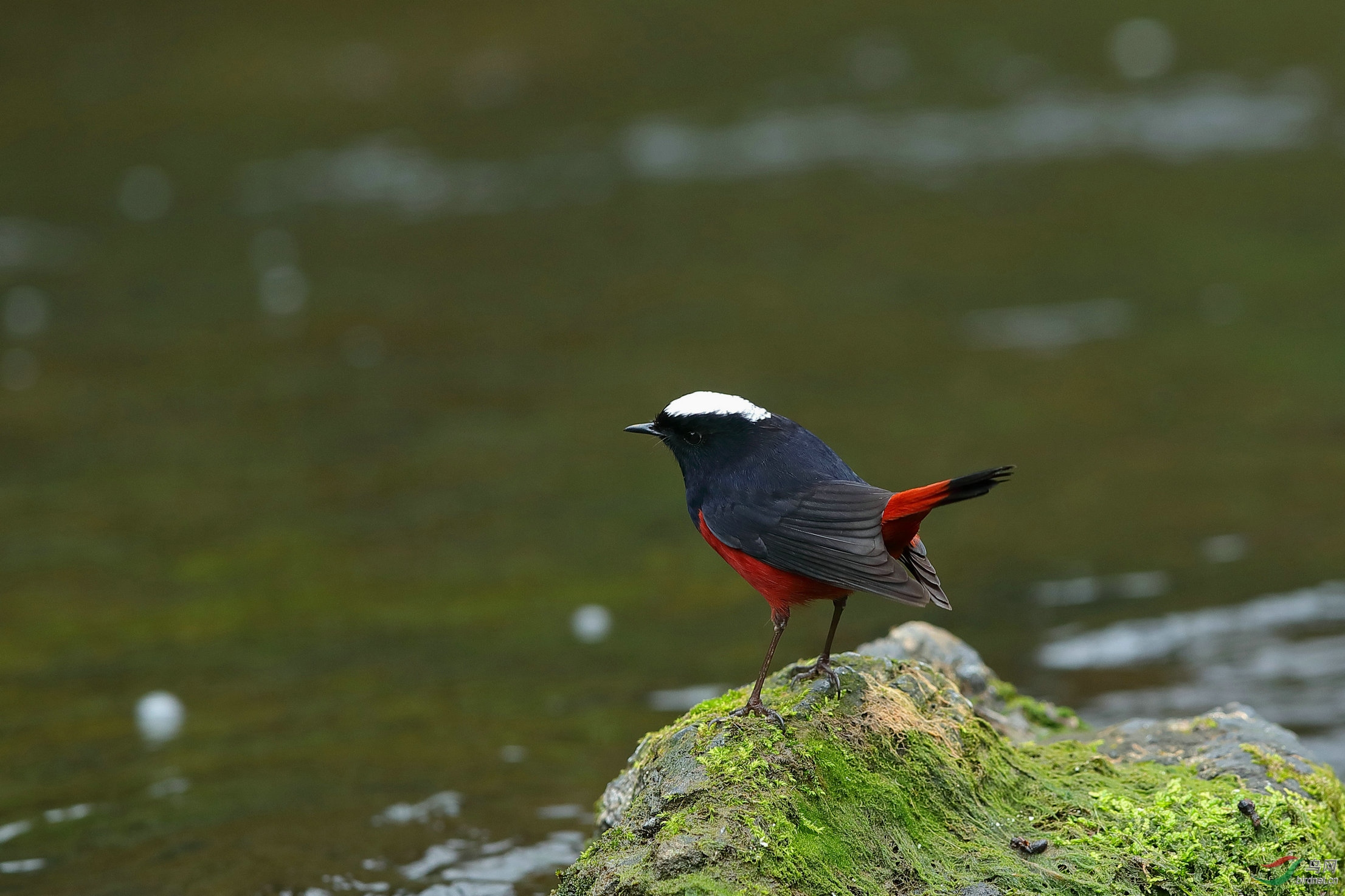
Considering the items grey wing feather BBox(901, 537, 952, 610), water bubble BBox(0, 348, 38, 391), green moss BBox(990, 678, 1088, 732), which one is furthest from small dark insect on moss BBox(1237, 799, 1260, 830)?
water bubble BBox(0, 348, 38, 391)

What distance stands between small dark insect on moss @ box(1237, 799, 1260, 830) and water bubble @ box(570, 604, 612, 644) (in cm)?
515

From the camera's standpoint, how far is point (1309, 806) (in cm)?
491

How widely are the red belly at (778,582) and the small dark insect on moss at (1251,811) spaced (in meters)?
1.55

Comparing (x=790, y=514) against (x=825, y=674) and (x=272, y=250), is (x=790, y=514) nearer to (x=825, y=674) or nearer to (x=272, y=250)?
(x=825, y=674)

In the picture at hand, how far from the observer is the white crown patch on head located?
478cm

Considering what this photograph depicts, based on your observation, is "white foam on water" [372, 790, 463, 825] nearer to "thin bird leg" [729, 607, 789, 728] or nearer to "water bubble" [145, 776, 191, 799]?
"water bubble" [145, 776, 191, 799]

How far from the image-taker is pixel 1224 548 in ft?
33.7

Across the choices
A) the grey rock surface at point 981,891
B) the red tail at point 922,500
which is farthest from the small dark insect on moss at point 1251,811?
the red tail at point 922,500

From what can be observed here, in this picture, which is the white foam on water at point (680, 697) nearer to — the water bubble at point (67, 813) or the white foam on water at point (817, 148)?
the water bubble at point (67, 813)

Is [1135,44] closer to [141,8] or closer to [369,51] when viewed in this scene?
[369,51]

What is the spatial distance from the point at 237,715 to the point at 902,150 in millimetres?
18311

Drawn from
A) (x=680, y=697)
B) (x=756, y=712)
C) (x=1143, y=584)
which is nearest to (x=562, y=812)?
(x=680, y=697)

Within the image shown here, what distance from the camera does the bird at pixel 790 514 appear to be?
426 cm

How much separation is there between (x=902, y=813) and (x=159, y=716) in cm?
533
